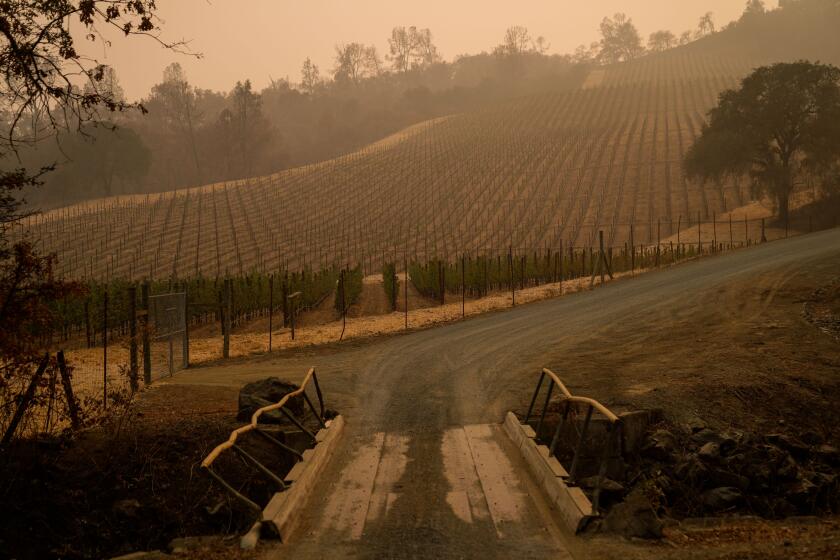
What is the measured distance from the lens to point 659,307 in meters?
21.4

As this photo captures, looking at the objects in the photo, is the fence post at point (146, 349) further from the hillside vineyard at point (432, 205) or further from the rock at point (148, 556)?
the hillside vineyard at point (432, 205)

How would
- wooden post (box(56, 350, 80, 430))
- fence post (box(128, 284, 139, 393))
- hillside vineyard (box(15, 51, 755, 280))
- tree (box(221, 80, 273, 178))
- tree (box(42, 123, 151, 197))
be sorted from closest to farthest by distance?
wooden post (box(56, 350, 80, 430))
fence post (box(128, 284, 139, 393))
hillside vineyard (box(15, 51, 755, 280))
tree (box(42, 123, 151, 197))
tree (box(221, 80, 273, 178))

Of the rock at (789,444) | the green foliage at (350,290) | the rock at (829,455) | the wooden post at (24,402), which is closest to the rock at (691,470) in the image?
the rock at (789,444)

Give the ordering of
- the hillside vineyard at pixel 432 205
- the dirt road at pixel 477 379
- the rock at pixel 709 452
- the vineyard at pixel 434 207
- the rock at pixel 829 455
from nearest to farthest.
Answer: the dirt road at pixel 477 379
the rock at pixel 709 452
the rock at pixel 829 455
the vineyard at pixel 434 207
the hillside vineyard at pixel 432 205

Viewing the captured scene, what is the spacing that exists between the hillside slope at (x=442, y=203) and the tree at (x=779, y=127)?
16.2 ft

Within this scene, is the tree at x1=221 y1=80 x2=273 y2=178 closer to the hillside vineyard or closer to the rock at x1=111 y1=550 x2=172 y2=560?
the hillside vineyard

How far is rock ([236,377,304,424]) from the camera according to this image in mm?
11148

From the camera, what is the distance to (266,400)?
11570 mm

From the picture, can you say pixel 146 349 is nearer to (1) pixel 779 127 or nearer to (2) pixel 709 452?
(2) pixel 709 452

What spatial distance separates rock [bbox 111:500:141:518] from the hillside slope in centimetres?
3962

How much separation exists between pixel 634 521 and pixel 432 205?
211ft

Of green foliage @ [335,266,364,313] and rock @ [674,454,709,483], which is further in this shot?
green foliage @ [335,266,364,313]

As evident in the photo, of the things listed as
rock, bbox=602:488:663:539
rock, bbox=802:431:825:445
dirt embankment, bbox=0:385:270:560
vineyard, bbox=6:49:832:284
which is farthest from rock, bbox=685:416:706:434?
vineyard, bbox=6:49:832:284

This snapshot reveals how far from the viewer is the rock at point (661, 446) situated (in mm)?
10344
